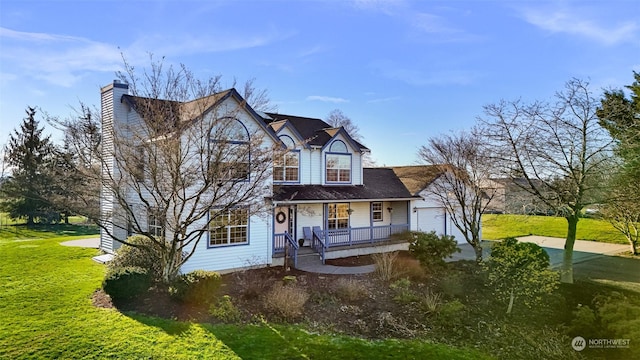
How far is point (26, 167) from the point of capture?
104 feet

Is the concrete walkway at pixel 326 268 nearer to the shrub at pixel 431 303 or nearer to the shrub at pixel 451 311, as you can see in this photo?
the shrub at pixel 431 303

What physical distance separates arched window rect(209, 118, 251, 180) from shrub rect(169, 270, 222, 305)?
10.6 ft

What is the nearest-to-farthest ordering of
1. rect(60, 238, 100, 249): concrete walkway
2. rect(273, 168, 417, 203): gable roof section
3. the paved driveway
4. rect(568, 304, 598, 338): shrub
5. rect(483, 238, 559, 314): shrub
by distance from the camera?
rect(568, 304, 598, 338): shrub
rect(483, 238, 559, 314): shrub
the paved driveway
rect(273, 168, 417, 203): gable roof section
rect(60, 238, 100, 249): concrete walkway

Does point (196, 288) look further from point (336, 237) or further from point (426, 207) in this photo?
point (426, 207)

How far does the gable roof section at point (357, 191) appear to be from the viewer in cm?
1844

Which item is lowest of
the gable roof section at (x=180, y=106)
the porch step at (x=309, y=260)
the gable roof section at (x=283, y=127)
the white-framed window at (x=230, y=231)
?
the porch step at (x=309, y=260)

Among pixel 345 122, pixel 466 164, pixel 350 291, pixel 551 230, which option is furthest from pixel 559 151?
pixel 345 122

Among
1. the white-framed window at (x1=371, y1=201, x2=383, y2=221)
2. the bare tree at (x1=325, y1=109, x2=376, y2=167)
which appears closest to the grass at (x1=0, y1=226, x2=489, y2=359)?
the white-framed window at (x1=371, y1=201, x2=383, y2=221)

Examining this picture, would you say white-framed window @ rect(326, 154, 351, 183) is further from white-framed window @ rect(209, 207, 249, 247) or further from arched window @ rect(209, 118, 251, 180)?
arched window @ rect(209, 118, 251, 180)

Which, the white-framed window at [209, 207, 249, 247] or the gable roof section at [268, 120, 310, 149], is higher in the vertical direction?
the gable roof section at [268, 120, 310, 149]

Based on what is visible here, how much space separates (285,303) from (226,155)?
201 inches

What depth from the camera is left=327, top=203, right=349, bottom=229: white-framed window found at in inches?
827

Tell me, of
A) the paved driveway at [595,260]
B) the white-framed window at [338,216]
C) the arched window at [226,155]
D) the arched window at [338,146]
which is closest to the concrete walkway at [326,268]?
the white-framed window at [338,216]

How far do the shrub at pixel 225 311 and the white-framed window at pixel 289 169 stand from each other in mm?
8993
